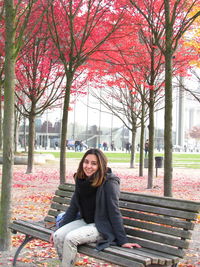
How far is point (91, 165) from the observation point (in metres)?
4.91

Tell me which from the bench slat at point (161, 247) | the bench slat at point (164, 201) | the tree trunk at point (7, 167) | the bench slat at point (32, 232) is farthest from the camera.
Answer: the tree trunk at point (7, 167)

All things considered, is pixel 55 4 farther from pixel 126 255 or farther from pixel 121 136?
pixel 121 136

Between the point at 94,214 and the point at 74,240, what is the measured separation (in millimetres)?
393

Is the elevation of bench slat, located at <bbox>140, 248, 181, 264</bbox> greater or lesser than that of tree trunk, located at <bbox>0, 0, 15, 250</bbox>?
lesser

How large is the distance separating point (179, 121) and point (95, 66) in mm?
55144

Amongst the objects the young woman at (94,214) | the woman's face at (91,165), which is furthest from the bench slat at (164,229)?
the woman's face at (91,165)

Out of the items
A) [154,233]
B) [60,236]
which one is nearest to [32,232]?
[60,236]

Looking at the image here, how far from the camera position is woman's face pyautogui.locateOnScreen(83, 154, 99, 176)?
4.89 metres

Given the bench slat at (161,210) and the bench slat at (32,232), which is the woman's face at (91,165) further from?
the bench slat at (32,232)

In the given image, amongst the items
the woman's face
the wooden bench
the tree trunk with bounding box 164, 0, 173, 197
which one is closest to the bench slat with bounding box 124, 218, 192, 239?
the wooden bench

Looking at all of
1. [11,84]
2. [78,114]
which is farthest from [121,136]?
[11,84]

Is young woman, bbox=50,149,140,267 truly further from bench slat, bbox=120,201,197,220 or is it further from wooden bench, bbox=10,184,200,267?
bench slat, bbox=120,201,197,220

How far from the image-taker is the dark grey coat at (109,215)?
15.3 ft

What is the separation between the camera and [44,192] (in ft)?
43.3
